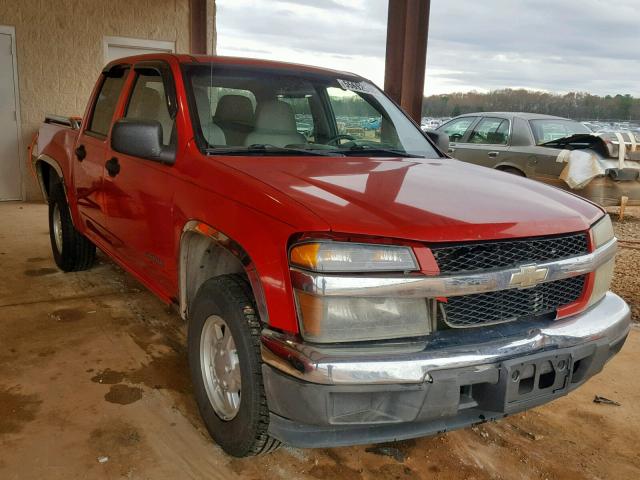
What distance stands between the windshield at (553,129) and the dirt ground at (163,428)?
5.00m

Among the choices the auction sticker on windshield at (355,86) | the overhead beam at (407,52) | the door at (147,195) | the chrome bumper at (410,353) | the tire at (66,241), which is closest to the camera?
the chrome bumper at (410,353)

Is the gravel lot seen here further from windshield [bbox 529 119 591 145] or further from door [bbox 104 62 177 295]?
door [bbox 104 62 177 295]

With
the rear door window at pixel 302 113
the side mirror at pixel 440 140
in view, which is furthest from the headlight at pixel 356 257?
the side mirror at pixel 440 140

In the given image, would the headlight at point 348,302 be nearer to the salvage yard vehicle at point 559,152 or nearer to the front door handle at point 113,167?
the front door handle at point 113,167

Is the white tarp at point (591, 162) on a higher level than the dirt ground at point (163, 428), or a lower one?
higher

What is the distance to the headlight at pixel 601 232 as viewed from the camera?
2.44 m

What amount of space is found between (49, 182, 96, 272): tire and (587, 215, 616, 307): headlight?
13.3 ft

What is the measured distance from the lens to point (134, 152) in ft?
9.54

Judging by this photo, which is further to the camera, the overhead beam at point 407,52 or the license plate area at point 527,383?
the overhead beam at point 407,52

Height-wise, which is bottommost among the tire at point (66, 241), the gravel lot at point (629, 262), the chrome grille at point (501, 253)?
the gravel lot at point (629, 262)

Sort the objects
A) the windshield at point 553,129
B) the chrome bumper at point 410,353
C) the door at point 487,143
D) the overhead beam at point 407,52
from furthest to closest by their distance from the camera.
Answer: the door at point 487,143 → the windshield at point 553,129 → the overhead beam at point 407,52 → the chrome bumper at point 410,353

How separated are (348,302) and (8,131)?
854cm

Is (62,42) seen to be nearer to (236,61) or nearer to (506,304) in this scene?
(236,61)

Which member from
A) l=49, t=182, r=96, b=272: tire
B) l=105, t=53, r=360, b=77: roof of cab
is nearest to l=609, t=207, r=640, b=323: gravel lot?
l=105, t=53, r=360, b=77: roof of cab
